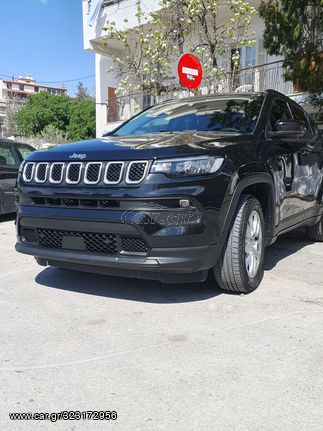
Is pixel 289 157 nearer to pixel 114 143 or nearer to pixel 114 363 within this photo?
pixel 114 143

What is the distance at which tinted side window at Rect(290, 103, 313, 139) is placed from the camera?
526cm

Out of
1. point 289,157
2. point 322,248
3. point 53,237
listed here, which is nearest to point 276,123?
point 289,157

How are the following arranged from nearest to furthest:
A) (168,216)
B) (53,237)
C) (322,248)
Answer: (168,216), (53,237), (322,248)

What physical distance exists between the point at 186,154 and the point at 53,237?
1294 mm

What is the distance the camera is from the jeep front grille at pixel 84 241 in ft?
11.1

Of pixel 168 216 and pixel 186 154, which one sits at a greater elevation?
pixel 186 154

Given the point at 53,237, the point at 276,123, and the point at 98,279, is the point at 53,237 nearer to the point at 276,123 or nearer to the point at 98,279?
the point at 98,279

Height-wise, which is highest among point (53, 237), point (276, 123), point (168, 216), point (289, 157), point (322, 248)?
point (276, 123)

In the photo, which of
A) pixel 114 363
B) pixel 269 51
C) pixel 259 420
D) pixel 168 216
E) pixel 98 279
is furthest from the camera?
pixel 269 51

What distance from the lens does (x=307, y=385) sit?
95.0 inches

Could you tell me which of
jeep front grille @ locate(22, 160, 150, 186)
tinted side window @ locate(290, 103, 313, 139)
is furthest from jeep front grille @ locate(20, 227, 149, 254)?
tinted side window @ locate(290, 103, 313, 139)

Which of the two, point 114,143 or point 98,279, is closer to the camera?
point 114,143

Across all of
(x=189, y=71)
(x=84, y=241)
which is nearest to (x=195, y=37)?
(x=189, y=71)

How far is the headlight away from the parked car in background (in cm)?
552
